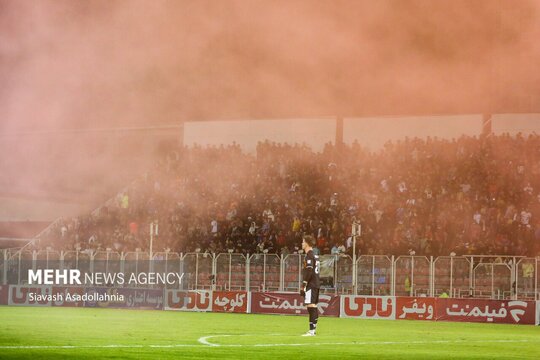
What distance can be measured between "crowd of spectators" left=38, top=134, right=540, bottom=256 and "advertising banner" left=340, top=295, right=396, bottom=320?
1806 millimetres

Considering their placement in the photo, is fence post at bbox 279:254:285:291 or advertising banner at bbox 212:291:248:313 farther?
advertising banner at bbox 212:291:248:313

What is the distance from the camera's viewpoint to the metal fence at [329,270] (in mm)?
28328

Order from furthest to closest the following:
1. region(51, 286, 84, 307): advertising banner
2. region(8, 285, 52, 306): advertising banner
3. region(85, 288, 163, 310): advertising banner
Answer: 1. region(51, 286, 84, 307): advertising banner
2. region(85, 288, 163, 310): advertising banner
3. region(8, 285, 52, 306): advertising banner

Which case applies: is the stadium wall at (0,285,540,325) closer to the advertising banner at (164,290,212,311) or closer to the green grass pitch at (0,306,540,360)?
the advertising banner at (164,290,212,311)

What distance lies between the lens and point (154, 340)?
52.1ft

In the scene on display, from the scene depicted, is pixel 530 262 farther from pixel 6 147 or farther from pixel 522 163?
pixel 6 147

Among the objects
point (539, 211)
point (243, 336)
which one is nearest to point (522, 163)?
point (539, 211)

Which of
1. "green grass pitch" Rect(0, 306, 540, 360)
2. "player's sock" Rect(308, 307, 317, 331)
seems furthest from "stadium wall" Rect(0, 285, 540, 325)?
"player's sock" Rect(308, 307, 317, 331)

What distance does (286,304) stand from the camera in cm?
3128

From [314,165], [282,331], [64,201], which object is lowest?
[282,331]

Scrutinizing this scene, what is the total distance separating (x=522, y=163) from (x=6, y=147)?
2645cm

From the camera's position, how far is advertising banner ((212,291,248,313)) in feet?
104

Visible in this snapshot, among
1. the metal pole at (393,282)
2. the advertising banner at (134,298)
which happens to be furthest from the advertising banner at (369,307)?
the advertising banner at (134,298)

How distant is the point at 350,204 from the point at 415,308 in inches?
182
